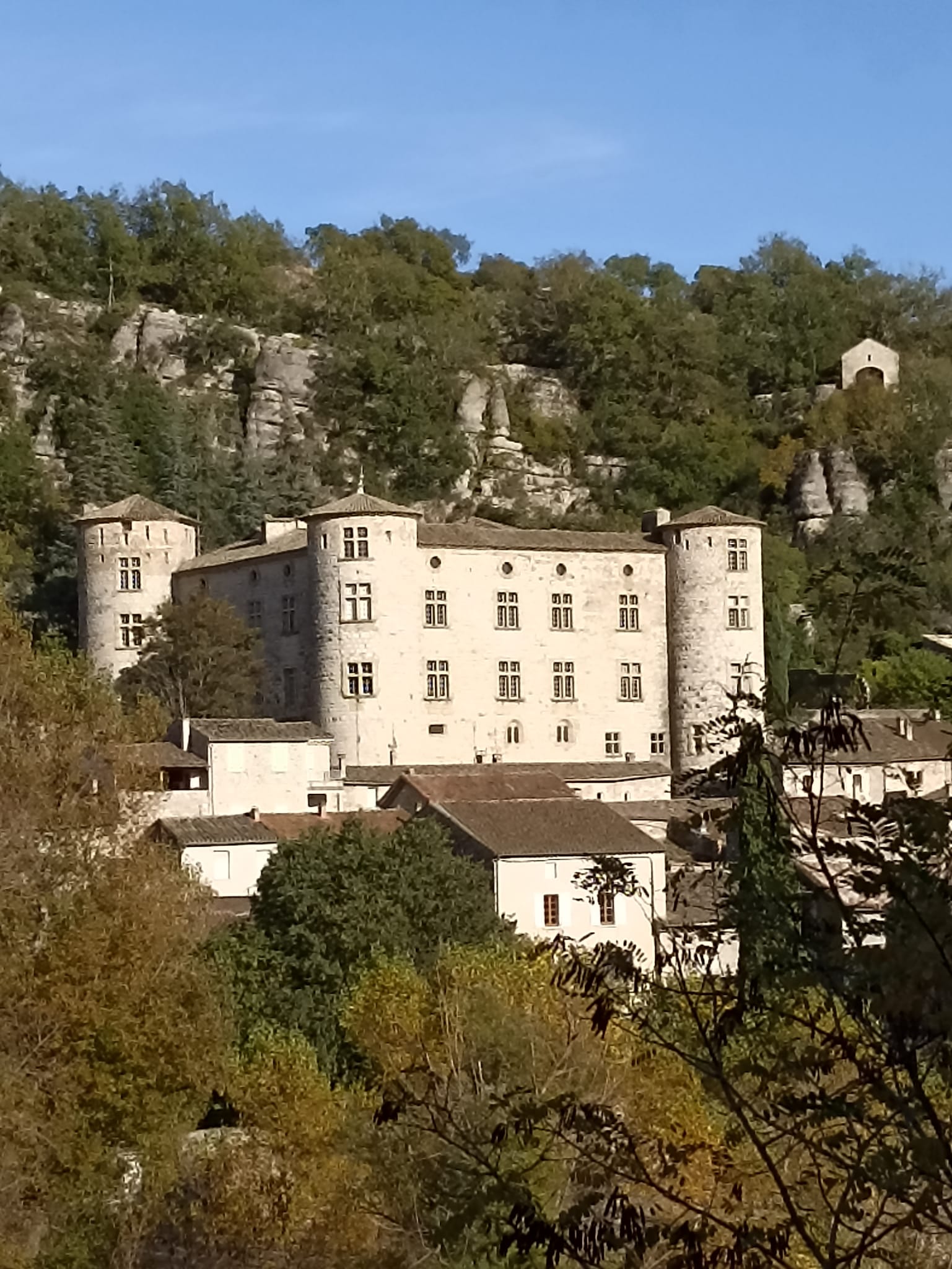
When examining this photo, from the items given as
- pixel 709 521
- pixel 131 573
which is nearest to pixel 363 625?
pixel 131 573

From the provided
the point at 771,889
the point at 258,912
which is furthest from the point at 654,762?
the point at 771,889

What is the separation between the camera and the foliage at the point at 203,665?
168ft

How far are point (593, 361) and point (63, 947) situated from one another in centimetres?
7160

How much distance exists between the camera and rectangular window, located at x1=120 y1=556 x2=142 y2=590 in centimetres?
5641

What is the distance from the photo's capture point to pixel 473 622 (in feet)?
176

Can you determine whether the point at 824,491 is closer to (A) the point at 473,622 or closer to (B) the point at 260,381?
(B) the point at 260,381

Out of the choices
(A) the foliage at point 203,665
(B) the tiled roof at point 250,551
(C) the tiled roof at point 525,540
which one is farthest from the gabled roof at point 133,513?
(C) the tiled roof at point 525,540

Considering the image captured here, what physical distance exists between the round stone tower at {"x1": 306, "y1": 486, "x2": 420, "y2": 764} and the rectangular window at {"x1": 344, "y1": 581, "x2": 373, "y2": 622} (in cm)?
2

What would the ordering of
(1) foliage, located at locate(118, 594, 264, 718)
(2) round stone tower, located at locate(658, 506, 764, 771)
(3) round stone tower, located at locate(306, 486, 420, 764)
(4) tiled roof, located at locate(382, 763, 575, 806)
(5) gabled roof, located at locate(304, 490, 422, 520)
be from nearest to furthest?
1. (4) tiled roof, located at locate(382, 763, 575, 806)
2. (3) round stone tower, located at locate(306, 486, 420, 764)
3. (1) foliage, located at locate(118, 594, 264, 718)
4. (5) gabled roof, located at locate(304, 490, 422, 520)
5. (2) round stone tower, located at locate(658, 506, 764, 771)

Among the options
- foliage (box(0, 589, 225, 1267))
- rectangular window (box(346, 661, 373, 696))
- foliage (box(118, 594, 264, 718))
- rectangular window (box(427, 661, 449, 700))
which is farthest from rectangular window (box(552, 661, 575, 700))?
foliage (box(0, 589, 225, 1267))

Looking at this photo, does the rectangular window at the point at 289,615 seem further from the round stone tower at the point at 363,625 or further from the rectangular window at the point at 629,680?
the rectangular window at the point at 629,680

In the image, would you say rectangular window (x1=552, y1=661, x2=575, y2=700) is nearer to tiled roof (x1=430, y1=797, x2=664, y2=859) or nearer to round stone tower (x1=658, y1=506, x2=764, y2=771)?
round stone tower (x1=658, y1=506, x2=764, y2=771)

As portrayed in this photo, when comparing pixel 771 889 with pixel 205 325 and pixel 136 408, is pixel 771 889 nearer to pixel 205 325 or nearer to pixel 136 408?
pixel 136 408

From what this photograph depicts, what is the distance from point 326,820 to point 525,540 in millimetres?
13149
